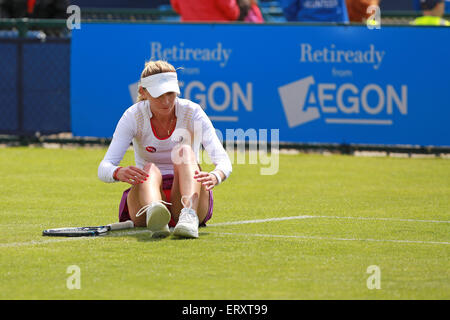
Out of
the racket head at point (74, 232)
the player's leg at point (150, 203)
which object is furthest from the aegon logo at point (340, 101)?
the racket head at point (74, 232)

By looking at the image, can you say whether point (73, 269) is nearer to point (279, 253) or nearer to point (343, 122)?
point (279, 253)

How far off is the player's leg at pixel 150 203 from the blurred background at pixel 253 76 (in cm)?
687

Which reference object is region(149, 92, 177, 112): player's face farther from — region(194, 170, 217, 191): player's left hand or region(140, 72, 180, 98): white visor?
region(194, 170, 217, 191): player's left hand

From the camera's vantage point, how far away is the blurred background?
554 inches

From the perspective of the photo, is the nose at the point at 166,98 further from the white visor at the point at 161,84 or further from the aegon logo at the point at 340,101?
the aegon logo at the point at 340,101

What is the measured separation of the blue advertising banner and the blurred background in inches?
0.6

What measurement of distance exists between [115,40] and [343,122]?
3589 mm

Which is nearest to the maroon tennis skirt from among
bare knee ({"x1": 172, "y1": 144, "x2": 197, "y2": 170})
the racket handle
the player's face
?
the racket handle

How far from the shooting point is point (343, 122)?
47.0 feet

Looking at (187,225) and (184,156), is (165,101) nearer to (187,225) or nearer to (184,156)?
(184,156)

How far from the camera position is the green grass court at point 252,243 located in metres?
5.60

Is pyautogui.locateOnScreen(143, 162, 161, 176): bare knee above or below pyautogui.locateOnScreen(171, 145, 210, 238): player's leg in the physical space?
above

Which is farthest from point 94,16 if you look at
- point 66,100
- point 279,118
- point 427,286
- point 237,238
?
point 427,286
